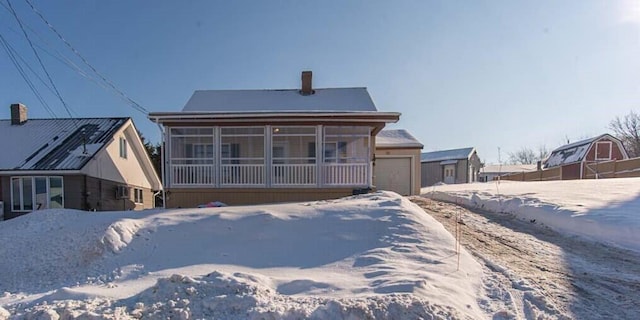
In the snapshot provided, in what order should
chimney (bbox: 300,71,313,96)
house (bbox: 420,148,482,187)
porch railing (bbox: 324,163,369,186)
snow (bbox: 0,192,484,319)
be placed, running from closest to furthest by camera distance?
snow (bbox: 0,192,484,319) → porch railing (bbox: 324,163,369,186) → chimney (bbox: 300,71,313,96) → house (bbox: 420,148,482,187)

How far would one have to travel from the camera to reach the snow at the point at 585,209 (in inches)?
285

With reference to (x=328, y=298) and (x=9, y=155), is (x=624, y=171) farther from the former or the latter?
(x=9, y=155)

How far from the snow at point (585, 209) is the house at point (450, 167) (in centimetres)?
1700

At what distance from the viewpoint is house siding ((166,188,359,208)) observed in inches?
469

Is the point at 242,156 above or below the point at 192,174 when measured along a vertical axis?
above

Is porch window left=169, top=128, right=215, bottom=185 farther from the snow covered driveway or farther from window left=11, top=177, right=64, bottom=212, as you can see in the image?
the snow covered driveway

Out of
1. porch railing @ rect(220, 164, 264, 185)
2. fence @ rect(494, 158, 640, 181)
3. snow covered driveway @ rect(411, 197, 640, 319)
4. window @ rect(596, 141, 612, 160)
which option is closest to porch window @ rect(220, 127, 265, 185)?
porch railing @ rect(220, 164, 264, 185)

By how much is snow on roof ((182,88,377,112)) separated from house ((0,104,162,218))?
472cm

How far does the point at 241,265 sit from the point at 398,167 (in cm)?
1173

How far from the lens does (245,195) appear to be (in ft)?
39.2

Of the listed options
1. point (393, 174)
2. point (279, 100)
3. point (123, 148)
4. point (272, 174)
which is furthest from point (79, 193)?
point (393, 174)

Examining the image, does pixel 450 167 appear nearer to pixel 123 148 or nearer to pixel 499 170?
pixel 499 170

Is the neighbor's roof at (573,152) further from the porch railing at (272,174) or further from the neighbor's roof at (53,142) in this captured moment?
the neighbor's roof at (53,142)

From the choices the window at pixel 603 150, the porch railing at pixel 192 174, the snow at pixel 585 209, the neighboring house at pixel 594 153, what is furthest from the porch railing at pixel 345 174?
the window at pixel 603 150
